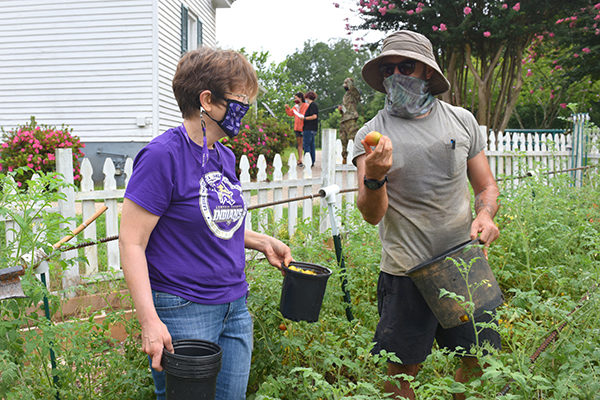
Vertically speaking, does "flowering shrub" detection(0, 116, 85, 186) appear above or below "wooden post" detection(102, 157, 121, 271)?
above

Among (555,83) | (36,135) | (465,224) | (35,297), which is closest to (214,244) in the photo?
(35,297)

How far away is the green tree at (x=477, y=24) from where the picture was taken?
34.3 feet

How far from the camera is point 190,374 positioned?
148 cm

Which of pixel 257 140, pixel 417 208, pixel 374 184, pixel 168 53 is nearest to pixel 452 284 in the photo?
pixel 417 208

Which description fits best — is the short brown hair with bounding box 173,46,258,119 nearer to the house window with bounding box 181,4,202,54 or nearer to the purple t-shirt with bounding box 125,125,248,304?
the purple t-shirt with bounding box 125,125,248,304

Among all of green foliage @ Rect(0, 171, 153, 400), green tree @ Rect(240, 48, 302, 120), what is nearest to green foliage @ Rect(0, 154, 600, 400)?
green foliage @ Rect(0, 171, 153, 400)

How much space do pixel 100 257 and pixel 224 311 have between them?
3968 millimetres

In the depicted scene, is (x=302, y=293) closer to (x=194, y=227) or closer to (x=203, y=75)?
(x=194, y=227)

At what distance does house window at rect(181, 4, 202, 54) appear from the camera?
12406 mm

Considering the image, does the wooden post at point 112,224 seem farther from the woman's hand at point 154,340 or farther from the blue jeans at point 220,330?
the woman's hand at point 154,340

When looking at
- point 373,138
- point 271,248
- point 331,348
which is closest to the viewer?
point 373,138

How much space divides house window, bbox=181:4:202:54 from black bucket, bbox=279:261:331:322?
38.1ft

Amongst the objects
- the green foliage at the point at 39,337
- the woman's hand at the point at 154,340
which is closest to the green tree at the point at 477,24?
the green foliage at the point at 39,337

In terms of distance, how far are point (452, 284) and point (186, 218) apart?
1152 millimetres
